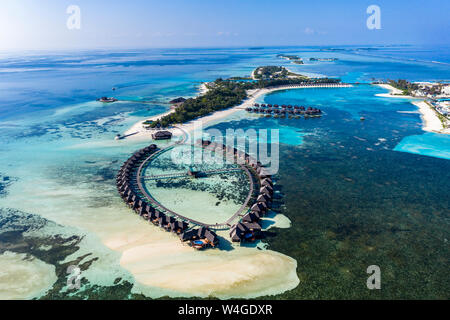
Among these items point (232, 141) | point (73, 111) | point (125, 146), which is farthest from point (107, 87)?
point (232, 141)

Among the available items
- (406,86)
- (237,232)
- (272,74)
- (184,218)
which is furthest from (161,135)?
(272,74)

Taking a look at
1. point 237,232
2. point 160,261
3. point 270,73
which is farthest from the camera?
point 270,73

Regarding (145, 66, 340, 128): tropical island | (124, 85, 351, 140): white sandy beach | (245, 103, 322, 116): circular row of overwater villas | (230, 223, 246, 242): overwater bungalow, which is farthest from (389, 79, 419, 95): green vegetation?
(230, 223, 246, 242): overwater bungalow

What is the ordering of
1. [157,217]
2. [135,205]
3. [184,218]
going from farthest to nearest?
[135,205], [184,218], [157,217]

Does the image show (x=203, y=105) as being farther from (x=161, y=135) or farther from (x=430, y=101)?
(x=430, y=101)

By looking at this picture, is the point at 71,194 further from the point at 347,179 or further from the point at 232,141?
the point at 347,179

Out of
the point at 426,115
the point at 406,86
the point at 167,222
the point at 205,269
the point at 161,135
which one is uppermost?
the point at 406,86
